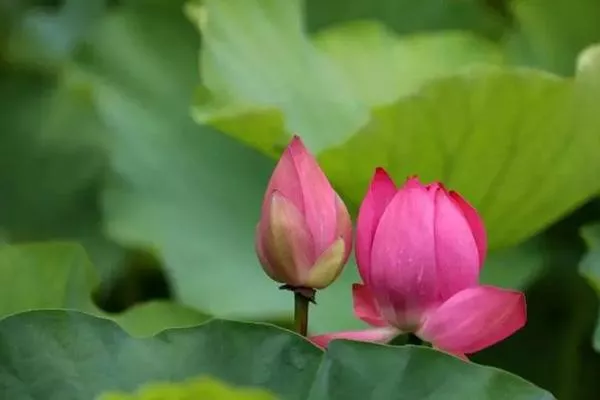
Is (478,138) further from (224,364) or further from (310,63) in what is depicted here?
(224,364)

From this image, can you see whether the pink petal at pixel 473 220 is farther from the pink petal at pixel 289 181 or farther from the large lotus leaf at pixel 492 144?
the large lotus leaf at pixel 492 144

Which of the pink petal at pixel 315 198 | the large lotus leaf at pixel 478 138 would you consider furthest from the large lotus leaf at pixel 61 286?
the pink petal at pixel 315 198

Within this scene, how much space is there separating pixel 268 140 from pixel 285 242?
260 millimetres

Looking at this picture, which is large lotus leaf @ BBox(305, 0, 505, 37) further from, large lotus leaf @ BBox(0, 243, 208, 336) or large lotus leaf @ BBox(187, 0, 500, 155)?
large lotus leaf @ BBox(0, 243, 208, 336)

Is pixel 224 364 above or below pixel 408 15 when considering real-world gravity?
below

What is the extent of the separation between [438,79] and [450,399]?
10.1 inches

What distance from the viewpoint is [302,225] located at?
0.44 metres

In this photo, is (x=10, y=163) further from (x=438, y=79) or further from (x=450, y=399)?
(x=450, y=399)

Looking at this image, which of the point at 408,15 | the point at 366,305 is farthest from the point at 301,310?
the point at 408,15

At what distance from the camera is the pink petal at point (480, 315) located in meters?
0.43

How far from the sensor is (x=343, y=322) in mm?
737

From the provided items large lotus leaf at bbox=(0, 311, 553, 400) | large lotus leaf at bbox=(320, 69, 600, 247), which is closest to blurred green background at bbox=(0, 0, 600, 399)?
large lotus leaf at bbox=(320, 69, 600, 247)

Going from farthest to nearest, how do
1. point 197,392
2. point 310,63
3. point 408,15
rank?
point 408,15
point 310,63
point 197,392

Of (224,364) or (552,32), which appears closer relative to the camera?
(224,364)
